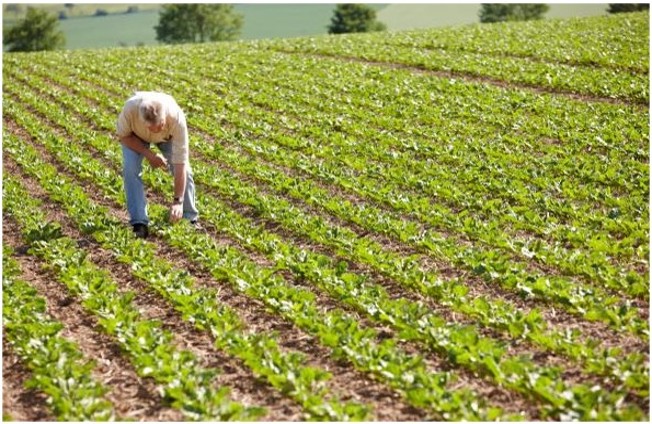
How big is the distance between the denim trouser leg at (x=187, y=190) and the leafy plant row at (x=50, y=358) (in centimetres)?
233

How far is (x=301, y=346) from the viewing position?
599 centimetres

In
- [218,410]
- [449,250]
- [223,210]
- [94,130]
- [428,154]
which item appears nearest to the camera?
[218,410]

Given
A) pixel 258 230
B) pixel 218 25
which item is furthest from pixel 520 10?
pixel 258 230

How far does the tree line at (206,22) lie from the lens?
59.2m

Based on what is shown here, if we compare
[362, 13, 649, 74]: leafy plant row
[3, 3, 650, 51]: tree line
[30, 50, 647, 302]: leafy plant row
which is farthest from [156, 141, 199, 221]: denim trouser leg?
[3, 3, 650, 51]: tree line

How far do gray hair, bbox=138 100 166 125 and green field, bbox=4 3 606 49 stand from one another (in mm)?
62265

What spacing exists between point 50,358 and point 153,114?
2942mm

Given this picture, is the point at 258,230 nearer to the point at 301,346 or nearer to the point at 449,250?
the point at 449,250

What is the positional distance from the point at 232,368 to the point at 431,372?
158 cm

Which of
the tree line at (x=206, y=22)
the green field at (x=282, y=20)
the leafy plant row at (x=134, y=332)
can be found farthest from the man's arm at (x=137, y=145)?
the green field at (x=282, y=20)

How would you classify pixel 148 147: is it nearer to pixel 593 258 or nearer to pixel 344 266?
pixel 344 266

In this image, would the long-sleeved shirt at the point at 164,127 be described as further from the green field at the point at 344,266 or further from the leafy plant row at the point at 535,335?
the leafy plant row at the point at 535,335

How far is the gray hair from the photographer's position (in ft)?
24.6

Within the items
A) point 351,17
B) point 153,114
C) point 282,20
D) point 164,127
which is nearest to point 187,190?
point 164,127
